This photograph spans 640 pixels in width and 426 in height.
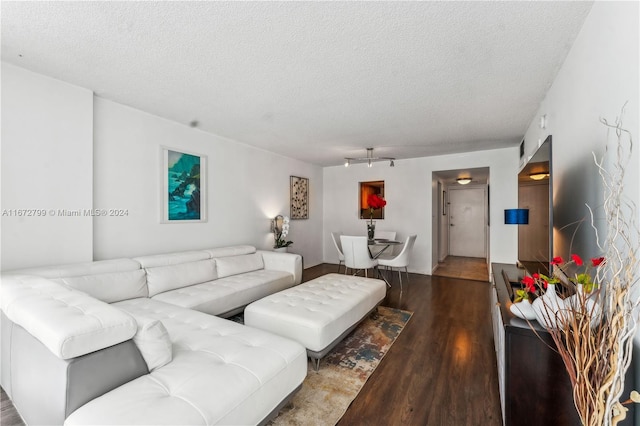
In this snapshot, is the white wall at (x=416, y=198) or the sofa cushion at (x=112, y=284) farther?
the white wall at (x=416, y=198)

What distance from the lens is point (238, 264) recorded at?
3711 millimetres

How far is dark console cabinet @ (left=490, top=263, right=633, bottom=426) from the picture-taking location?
4.14ft

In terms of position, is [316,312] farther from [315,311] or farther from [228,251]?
[228,251]

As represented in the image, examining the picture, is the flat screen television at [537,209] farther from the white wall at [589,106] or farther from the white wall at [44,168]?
the white wall at [44,168]

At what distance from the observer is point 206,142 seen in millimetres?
3980

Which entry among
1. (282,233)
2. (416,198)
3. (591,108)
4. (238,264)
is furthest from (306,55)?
(416,198)

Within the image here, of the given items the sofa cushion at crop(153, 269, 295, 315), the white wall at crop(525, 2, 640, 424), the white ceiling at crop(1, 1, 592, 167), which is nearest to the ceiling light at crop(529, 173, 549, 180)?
the white wall at crop(525, 2, 640, 424)

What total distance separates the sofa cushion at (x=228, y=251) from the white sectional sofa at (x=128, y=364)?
1.51 metres

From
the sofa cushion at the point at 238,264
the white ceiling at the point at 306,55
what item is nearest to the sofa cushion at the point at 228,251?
the sofa cushion at the point at 238,264

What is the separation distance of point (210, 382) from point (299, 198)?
4.88 m

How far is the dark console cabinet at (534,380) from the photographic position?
1.26 meters

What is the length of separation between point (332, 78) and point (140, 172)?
8.06ft

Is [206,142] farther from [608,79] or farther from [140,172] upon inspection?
[608,79]

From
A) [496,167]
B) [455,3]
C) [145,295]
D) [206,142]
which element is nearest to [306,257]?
[206,142]
